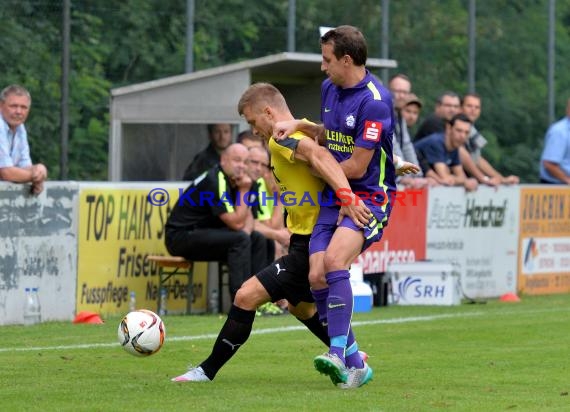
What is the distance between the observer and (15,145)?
13.9 metres

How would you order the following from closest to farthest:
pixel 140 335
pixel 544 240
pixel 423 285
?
pixel 140 335 < pixel 423 285 < pixel 544 240

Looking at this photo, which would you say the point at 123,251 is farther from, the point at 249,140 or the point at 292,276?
the point at 292,276

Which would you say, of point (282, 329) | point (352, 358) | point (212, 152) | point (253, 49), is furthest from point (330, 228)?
point (253, 49)

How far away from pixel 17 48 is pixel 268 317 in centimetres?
430

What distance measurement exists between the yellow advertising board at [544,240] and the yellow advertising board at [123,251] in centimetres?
558

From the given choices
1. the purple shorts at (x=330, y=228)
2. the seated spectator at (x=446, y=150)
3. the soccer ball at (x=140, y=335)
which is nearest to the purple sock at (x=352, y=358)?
the purple shorts at (x=330, y=228)

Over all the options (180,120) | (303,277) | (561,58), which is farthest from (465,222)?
(303,277)

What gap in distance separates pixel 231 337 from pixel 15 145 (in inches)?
218

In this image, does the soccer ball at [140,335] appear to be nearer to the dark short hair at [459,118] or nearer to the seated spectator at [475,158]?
the dark short hair at [459,118]

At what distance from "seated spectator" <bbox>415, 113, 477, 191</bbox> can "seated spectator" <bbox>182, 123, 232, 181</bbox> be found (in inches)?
105

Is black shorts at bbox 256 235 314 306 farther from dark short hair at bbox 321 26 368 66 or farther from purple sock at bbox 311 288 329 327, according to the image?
dark short hair at bbox 321 26 368 66

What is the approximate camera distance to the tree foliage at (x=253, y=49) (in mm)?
16391

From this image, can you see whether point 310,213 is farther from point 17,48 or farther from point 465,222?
point 465,222

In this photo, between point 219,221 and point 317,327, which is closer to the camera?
point 317,327
